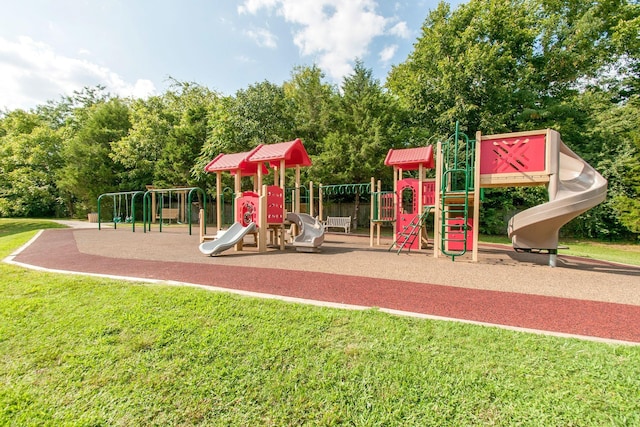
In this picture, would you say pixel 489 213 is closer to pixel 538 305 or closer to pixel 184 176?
pixel 538 305

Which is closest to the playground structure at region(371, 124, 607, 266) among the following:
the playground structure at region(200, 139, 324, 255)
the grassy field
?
the playground structure at region(200, 139, 324, 255)

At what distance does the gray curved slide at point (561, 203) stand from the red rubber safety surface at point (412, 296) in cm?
319

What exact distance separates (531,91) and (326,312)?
22152 millimetres

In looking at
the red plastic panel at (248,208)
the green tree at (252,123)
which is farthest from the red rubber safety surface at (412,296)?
the green tree at (252,123)

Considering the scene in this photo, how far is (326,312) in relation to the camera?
3684 millimetres

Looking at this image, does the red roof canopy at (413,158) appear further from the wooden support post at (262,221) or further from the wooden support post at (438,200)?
the wooden support post at (262,221)

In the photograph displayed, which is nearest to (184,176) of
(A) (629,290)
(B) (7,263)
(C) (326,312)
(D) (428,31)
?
(B) (7,263)

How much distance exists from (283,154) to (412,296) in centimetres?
673

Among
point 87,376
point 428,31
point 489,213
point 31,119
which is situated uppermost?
point 428,31

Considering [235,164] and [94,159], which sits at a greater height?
[94,159]

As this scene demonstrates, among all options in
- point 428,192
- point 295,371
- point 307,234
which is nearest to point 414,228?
point 428,192

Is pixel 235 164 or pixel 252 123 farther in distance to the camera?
pixel 252 123

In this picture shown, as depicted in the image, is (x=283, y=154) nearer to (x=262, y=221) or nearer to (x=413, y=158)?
(x=262, y=221)

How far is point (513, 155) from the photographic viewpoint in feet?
25.4
